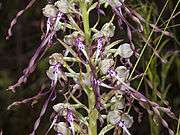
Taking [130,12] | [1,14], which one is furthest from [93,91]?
[1,14]

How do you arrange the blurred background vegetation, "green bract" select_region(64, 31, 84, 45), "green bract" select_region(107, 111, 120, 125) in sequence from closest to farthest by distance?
"green bract" select_region(64, 31, 84, 45)
"green bract" select_region(107, 111, 120, 125)
the blurred background vegetation

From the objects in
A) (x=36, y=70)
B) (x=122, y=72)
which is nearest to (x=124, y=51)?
(x=122, y=72)

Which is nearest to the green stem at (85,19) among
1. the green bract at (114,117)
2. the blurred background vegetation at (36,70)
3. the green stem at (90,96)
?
the green stem at (90,96)

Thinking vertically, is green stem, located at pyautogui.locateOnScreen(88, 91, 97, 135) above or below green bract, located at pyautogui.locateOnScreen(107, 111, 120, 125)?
above

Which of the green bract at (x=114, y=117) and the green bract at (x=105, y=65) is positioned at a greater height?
the green bract at (x=105, y=65)

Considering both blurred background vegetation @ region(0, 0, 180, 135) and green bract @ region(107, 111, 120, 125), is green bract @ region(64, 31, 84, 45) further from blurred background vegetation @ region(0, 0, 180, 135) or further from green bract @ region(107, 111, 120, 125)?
blurred background vegetation @ region(0, 0, 180, 135)

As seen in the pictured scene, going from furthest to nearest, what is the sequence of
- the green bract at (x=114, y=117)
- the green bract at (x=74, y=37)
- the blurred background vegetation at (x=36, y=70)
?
the blurred background vegetation at (x=36, y=70), the green bract at (x=114, y=117), the green bract at (x=74, y=37)

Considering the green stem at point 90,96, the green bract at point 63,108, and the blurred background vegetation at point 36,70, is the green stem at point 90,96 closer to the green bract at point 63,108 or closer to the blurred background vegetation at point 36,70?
the green bract at point 63,108

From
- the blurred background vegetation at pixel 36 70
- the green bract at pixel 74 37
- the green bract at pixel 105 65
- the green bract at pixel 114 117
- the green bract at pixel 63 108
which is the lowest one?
the blurred background vegetation at pixel 36 70

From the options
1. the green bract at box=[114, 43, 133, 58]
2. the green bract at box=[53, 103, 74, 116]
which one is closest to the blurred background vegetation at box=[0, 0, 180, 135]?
the green bract at box=[114, 43, 133, 58]

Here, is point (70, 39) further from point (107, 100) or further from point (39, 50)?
point (107, 100)
